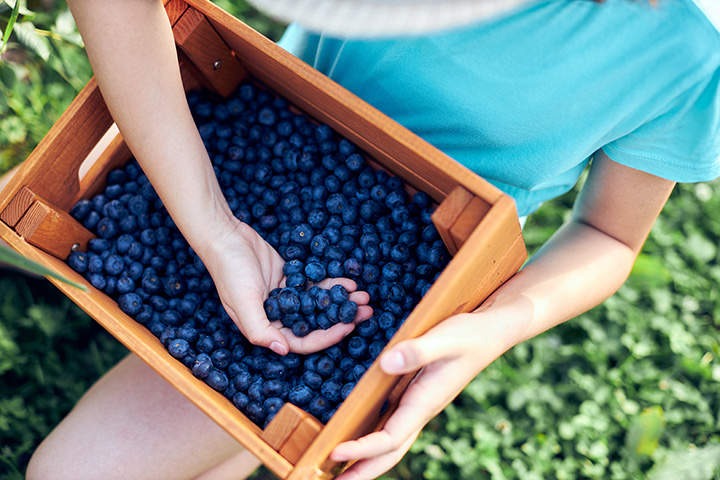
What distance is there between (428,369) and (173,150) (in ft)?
2.27

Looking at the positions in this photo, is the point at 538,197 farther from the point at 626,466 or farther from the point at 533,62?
the point at 626,466

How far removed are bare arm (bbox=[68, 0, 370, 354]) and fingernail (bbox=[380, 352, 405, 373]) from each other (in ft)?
0.93

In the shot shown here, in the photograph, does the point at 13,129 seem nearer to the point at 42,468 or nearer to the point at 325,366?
the point at 42,468

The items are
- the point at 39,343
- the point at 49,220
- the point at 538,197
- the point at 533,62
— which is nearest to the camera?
the point at 533,62

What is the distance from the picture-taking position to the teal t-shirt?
0.97 meters

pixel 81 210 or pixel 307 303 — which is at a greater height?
pixel 81 210

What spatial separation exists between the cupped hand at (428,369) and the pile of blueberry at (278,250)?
0.14 m

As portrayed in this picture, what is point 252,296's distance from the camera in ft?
3.61

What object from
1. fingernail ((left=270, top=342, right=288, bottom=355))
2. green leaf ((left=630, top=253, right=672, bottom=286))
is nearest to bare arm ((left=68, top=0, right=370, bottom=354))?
fingernail ((left=270, top=342, right=288, bottom=355))

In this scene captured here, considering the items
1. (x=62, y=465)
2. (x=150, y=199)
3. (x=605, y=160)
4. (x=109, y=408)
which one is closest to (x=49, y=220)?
(x=150, y=199)

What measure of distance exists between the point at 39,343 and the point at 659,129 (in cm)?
201

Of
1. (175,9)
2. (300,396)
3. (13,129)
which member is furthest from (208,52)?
(13,129)

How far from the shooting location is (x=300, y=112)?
1382 mm

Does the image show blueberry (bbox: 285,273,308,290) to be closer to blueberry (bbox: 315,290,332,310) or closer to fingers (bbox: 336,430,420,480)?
blueberry (bbox: 315,290,332,310)
